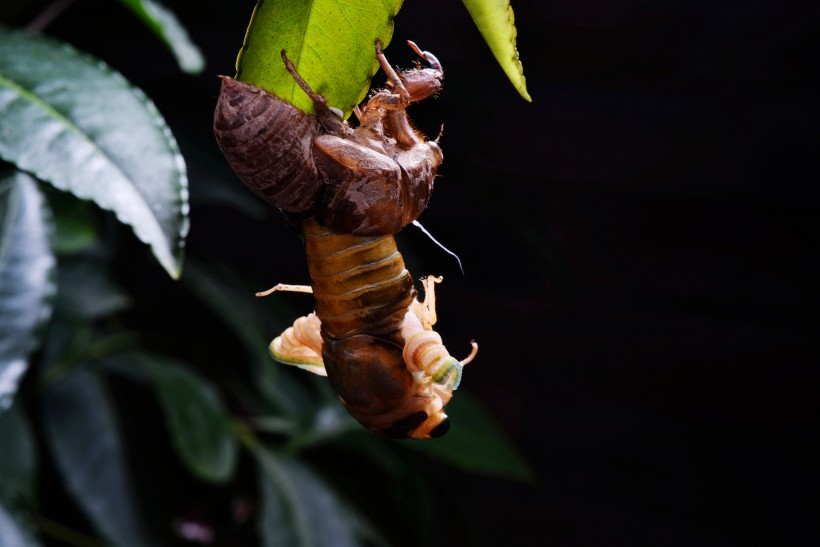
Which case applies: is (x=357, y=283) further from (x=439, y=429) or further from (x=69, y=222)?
(x=69, y=222)

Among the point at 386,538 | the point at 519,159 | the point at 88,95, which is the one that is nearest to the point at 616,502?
the point at 386,538

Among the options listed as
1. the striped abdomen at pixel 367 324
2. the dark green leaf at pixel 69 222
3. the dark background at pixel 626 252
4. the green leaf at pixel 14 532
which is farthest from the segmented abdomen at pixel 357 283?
the dark background at pixel 626 252

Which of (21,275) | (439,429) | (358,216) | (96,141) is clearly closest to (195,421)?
(21,275)

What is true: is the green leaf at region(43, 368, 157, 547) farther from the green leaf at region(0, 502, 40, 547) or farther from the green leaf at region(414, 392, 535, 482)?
the green leaf at region(414, 392, 535, 482)

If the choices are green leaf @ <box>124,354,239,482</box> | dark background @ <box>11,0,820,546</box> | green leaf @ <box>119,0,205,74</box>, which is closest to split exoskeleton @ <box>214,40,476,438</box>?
green leaf @ <box>119,0,205,74</box>

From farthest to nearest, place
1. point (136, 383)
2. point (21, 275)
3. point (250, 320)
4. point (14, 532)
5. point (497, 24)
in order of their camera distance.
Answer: point (136, 383) < point (250, 320) < point (14, 532) < point (21, 275) < point (497, 24)

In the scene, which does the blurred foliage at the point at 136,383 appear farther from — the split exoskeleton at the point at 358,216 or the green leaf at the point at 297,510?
the split exoskeleton at the point at 358,216

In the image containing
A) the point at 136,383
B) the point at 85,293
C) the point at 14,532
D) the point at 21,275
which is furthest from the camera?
the point at 136,383
